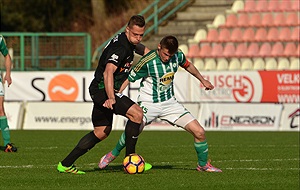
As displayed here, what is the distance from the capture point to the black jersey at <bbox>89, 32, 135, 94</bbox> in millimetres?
10602

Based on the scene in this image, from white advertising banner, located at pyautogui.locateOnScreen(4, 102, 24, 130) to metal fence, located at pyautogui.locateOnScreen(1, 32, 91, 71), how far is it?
3.85 metres

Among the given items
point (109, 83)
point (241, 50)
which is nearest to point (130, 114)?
point (109, 83)

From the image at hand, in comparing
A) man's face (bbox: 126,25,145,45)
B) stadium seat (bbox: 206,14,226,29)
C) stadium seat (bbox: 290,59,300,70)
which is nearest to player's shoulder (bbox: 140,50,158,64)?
man's face (bbox: 126,25,145,45)

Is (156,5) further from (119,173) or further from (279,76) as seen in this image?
(119,173)

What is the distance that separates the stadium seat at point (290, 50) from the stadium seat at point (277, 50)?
14 cm

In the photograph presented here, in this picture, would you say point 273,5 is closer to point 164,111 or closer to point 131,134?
point 164,111

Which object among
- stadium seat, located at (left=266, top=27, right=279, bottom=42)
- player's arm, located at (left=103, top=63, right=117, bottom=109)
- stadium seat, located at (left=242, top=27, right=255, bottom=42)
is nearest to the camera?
player's arm, located at (left=103, top=63, right=117, bottom=109)

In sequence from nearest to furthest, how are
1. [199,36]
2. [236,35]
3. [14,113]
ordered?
[14,113]
[236,35]
[199,36]

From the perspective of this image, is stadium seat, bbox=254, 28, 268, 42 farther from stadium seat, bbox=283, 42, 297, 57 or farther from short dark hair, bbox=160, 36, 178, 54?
short dark hair, bbox=160, 36, 178, 54

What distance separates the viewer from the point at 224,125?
23.7 metres

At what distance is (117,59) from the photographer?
34.7 feet

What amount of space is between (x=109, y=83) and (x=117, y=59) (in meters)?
0.34

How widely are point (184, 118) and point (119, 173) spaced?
1.11 metres

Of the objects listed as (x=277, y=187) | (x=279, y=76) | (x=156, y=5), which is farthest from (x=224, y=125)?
(x=277, y=187)
